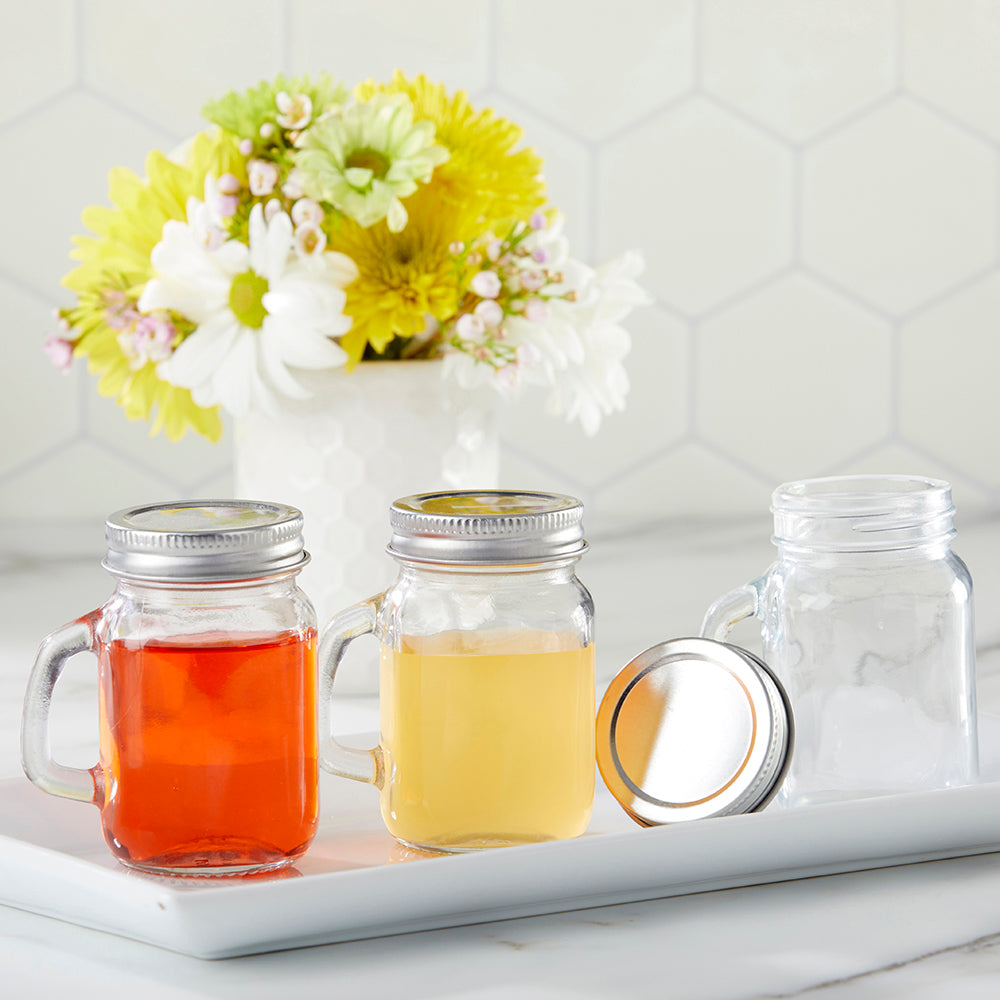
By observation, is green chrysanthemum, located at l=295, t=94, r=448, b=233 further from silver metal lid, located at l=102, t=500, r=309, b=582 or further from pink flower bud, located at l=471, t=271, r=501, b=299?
silver metal lid, located at l=102, t=500, r=309, b=582

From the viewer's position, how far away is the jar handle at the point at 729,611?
61 centimetres

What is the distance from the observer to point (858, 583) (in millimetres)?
580

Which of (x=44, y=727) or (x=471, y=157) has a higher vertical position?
(x=471, y=157)

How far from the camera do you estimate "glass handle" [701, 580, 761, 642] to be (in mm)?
606

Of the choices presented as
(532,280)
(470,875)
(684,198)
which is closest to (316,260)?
(532,280)

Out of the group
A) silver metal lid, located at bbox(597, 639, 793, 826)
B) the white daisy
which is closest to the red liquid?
silver metal lid, located at bbox(597, 639, 793, 826)

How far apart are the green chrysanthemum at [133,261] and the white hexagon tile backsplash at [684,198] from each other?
518mm

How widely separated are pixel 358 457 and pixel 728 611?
26 cm

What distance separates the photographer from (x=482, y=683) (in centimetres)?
52

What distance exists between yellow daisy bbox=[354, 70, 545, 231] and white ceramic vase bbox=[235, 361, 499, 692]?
9 cm

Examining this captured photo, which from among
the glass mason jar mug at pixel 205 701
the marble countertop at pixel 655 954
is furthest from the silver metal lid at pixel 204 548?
the marble countertop at pixel 655 954

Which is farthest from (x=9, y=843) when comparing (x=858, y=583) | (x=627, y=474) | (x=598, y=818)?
(x=627, y=474)

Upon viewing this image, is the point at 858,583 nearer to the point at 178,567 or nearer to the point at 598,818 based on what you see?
the point at 598,818

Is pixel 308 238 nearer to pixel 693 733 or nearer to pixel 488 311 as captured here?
pixel 488 311
